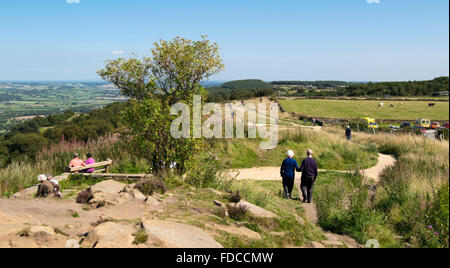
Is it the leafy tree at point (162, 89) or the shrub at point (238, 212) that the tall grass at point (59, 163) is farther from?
the shrub at point (238, 212)

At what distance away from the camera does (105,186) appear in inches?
305

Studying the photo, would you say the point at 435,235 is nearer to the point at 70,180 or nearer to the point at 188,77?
the point at 188,77

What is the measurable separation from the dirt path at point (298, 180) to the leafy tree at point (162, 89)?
2191mm

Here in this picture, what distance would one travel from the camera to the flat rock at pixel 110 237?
3910 mm

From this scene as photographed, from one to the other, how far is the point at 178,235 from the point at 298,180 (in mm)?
9515

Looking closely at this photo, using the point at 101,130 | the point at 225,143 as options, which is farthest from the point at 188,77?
the point at 101,130

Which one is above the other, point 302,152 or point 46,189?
point 46,189

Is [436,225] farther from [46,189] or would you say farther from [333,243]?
[46,189]

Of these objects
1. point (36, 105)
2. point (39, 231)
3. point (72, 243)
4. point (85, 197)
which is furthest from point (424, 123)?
point (36, 105)

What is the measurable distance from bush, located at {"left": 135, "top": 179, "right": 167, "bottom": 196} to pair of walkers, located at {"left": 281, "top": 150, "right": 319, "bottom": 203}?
150 inches

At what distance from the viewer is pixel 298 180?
519 inches

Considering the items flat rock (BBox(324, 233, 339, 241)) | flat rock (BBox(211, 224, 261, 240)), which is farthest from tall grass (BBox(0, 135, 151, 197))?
flat rock (BBox(324, 233, 339, 241))

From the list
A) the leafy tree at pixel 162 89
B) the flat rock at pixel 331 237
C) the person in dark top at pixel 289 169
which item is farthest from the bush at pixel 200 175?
the flat rock at pixel 331 237
